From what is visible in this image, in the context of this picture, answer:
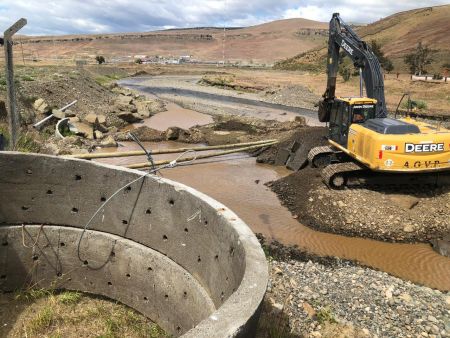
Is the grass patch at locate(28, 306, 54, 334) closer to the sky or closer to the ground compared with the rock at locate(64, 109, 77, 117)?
closer to the ground

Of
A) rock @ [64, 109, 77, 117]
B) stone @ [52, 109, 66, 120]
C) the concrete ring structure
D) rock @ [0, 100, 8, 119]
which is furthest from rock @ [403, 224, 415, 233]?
rock @ [64, 109, 77, 117]

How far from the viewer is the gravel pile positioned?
20.3 feet

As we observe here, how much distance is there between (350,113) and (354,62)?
2.31 m

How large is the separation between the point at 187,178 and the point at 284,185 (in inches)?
134

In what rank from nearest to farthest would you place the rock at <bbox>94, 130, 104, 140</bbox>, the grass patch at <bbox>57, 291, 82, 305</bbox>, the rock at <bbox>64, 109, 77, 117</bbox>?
the grass patch at <bbox>57, 291, 82, 305</bbox> < the rock at <bbox>94, 130, 104, 140</bbox> < the rock at <bbox>64, 109, 77, 117</bbox>

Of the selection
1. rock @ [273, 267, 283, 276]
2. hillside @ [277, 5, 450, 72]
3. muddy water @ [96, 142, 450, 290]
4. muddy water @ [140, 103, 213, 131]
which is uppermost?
hillside @ [277, 5, 450, 72]

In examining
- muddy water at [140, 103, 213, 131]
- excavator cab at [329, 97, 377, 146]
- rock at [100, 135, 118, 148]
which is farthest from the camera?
muddy water at [140, 103, 213, 131]

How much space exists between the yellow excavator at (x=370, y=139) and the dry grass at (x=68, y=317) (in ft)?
22.1

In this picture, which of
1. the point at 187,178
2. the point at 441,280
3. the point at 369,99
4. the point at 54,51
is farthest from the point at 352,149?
the point at 54,51

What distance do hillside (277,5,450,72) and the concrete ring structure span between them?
44.9 metres

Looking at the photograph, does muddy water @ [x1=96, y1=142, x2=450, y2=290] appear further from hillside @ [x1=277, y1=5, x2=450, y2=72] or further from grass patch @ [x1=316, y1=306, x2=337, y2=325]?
hillside @ [x1=277, y1=5, x2=450, y2=72]

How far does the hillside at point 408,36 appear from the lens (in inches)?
1992

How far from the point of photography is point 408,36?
6088 cm

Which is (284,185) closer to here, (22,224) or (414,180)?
(414,180)
